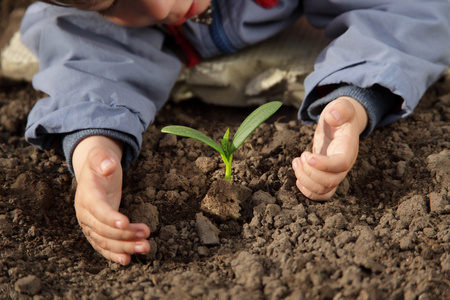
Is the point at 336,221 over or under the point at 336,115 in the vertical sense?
under

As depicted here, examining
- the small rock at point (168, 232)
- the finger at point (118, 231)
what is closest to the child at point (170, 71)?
the finger at point (118, 231)

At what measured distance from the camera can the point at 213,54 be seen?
1.96 metres

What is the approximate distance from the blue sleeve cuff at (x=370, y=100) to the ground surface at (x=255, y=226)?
9 centimetres

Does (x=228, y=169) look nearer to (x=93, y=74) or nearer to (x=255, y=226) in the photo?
(x=255, y=226)

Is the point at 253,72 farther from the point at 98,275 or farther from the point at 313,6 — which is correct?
the point at 98,275

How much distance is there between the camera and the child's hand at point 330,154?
1.28 meters

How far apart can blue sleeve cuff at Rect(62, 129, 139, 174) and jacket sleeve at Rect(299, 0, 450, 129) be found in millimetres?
588

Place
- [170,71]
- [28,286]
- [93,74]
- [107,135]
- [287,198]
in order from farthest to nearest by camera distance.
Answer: [170,71], [93,74], [107,135], [287,198], [28,286]

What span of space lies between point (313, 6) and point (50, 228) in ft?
4.12

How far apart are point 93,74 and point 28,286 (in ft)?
2.55

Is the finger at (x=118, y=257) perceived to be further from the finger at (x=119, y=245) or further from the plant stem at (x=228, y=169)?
the plant stem at (x=228, y=169)

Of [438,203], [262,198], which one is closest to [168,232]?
[262,198]

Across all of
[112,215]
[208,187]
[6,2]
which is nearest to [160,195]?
[208,187]

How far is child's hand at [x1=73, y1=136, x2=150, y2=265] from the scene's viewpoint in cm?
116
